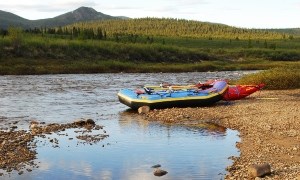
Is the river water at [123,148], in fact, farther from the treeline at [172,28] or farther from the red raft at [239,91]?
the treeline at [172,28]

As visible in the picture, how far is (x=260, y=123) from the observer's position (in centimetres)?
2270

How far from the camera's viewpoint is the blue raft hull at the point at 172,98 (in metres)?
28.6

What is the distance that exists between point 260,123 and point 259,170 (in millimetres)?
9513

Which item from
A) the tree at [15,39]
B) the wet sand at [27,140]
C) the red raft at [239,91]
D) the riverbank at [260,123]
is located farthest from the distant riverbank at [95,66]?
the wet sand at [27,140]

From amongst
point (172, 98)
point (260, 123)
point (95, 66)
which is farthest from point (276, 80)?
point (95, 66)

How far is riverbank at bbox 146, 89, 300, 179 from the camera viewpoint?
1502 cm

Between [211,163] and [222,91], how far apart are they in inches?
598

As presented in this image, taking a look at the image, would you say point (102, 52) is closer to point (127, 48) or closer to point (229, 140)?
point (127, 48)

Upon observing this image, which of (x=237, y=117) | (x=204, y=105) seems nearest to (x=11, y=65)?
(x=204, y=105)

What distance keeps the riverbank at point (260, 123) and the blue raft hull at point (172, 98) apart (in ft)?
2.17

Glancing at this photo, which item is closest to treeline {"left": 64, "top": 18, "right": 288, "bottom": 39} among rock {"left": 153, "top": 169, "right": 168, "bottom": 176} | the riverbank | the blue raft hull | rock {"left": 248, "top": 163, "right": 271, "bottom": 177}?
the riverbank

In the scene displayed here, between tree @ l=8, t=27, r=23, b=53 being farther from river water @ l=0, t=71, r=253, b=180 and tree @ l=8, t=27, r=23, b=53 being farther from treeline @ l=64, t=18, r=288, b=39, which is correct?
treeline @ l=64, t=18, r=288, b=39

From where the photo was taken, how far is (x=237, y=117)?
2528 cm

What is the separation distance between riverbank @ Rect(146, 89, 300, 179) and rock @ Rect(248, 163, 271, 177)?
185 mm
